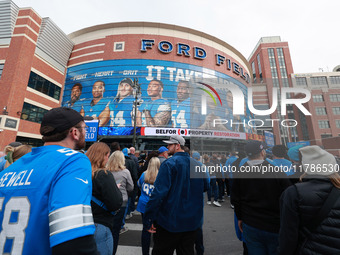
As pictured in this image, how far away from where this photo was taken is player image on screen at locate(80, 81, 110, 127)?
26.5 m

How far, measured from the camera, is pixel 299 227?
1704mm

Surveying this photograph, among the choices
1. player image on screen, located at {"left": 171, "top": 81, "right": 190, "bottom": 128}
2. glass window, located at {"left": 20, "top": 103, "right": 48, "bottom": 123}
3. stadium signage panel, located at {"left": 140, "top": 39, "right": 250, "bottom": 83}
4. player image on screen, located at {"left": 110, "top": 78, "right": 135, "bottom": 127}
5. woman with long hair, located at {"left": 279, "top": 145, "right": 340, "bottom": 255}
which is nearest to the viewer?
woman with long hair, located at {"left": 279, "top": 145, "right": 340, "bottom": 255}

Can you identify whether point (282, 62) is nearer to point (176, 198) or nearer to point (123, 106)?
point (123, 106)

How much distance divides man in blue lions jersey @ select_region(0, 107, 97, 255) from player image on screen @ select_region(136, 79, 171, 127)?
25.2 metres

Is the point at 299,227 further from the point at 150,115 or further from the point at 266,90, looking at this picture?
the point at 266,90

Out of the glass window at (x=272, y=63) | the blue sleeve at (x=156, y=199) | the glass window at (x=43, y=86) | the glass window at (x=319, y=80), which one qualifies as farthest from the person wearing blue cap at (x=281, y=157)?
the glass window at (x=272, y=63)

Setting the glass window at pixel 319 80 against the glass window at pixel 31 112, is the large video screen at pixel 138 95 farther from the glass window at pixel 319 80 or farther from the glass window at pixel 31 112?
the glass window at pixel 319 80

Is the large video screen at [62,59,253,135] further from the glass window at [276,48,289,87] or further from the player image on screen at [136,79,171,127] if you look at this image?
the glass window at [276,48,289,87]

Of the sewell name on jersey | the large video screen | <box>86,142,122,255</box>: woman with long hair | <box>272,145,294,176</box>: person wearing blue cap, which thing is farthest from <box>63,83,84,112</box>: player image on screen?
the sewell name on jersey

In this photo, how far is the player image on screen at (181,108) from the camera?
89.7ft

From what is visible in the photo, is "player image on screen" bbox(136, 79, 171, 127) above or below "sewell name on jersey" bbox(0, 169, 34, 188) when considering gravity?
above

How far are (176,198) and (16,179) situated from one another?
2013 mm

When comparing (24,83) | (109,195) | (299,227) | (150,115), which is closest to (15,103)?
(24,83)

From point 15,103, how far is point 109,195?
79.4 feet
